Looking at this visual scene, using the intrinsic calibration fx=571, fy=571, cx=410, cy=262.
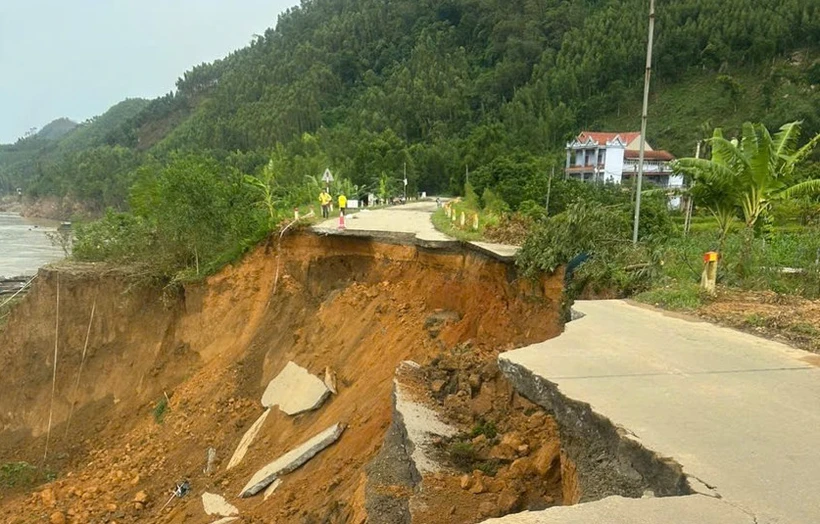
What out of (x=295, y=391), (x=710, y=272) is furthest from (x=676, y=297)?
(x=295, y=391)

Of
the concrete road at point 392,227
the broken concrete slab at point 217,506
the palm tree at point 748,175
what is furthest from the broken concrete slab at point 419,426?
the palm tree at point 748,175

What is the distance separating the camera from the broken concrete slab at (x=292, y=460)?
8.12m

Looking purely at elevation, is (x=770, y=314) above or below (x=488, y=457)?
above

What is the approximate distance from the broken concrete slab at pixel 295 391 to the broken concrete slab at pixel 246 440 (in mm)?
359

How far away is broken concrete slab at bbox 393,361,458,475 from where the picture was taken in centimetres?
482

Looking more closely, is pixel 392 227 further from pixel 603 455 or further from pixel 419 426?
pixel 603 455

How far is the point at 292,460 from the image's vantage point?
26.8ft

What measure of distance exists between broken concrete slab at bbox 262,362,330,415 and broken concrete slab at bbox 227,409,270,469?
0.36 metres

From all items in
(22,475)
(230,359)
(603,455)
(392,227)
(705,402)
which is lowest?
(22,475)

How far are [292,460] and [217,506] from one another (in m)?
1.43

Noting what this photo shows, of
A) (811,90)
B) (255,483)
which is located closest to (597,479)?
(255,483)

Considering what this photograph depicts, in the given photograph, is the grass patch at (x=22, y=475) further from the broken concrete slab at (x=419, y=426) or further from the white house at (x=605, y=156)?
the white house at (x=605, y=156)

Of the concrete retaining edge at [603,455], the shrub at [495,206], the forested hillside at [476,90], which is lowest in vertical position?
the concrete retaining edge at [603,455]

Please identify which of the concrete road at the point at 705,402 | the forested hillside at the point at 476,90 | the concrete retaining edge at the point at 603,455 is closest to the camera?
the concrete road at the point at 705,402
